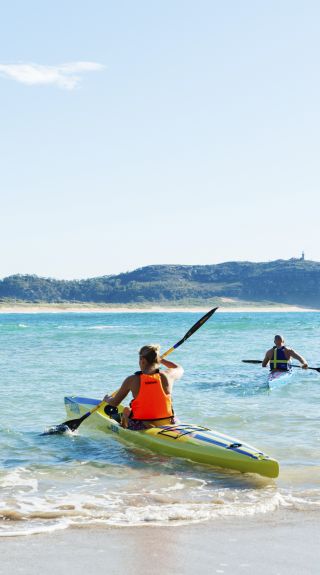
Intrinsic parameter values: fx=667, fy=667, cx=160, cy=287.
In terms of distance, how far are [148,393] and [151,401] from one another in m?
0.17

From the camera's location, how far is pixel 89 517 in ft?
17.5

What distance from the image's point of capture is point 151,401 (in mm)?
7754

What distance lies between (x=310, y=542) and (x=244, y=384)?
9.95m

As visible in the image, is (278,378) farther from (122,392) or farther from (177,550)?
(177,550)

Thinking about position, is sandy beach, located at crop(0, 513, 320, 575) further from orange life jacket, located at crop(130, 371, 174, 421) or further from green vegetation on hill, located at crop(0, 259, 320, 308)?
green vegetation on hill, located at crop(0, 259, 320, 308)

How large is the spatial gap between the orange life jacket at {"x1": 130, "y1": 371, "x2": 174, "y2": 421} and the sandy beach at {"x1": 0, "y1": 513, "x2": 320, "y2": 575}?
254cm

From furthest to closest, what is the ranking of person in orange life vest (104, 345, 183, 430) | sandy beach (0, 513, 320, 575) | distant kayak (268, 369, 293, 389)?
1. distant kayak (268, 369, 293, 389)
2. person in orange life vest (104, 345, 183, 430)
3. sandy beach (0, 513, 320, 575)

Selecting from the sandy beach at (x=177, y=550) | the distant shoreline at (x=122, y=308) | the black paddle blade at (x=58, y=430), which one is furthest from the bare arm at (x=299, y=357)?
the distant shoreline at (x=122, y=308)

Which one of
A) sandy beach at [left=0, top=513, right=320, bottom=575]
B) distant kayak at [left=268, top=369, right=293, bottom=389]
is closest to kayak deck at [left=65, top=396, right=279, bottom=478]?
sandy beach at [left=0, top=513, right=320, bottom=575]

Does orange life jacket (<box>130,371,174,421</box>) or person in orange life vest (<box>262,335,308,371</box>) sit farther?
person in orange life vest (<box>262,335,308,371</box>)

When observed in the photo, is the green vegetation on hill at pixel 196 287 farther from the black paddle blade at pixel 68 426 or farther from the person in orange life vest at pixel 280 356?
the black paddle blade at pixel 68 426

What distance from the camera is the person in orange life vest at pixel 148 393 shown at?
7465 millimetres

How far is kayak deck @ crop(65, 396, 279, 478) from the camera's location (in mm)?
6605

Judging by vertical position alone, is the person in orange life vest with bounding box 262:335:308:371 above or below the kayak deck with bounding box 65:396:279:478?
above
